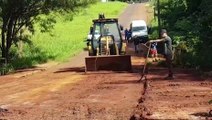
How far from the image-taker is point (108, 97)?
1426 centimetres

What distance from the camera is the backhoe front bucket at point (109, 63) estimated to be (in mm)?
22370

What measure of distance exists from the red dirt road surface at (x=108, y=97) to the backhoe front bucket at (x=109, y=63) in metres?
0.89

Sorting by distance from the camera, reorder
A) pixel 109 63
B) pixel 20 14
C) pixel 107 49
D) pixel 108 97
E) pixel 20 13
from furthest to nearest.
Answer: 1. pixel 20 14
2. pixel 20 13
3. pixel 107 49
4. pixel 109 63
5. pixel 108 97

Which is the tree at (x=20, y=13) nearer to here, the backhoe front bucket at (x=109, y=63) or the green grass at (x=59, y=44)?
the green grass at (x=59, y=44)

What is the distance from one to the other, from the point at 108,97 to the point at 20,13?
15408mm

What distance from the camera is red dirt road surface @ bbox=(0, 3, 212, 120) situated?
11312 millimetres

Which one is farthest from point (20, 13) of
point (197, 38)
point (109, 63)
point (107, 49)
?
point (197, 38)

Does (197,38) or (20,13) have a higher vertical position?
(20,13)

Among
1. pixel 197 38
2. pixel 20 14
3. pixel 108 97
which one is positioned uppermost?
pixel 20 14

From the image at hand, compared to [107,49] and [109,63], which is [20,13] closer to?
[107,49]

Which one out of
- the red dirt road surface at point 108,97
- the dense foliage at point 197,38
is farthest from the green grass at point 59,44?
the red dirt road surface at point 108,97

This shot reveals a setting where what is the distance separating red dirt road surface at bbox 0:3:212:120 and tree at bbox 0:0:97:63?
7.30 meters

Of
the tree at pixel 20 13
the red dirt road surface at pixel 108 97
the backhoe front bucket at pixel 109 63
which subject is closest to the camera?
the red dirt road surface at pixel 108 97

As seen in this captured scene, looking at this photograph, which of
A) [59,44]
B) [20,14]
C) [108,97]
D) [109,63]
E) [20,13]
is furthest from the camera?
[59,44]
